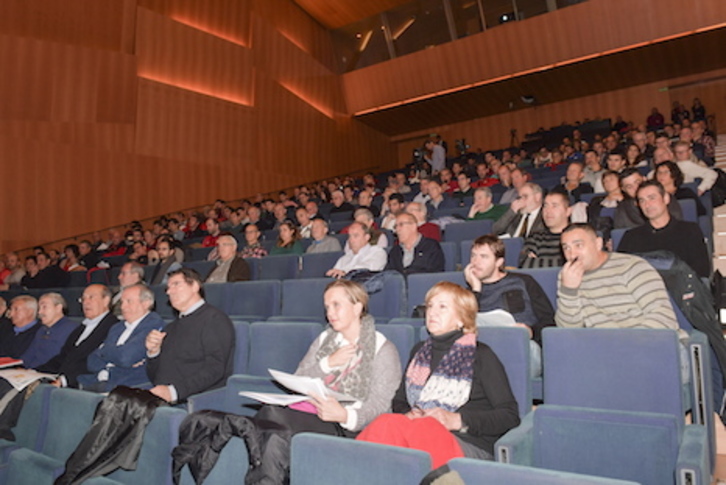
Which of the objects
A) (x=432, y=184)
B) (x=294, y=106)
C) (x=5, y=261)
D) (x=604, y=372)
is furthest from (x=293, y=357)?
(x=294, y=106)

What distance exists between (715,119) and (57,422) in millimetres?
11262

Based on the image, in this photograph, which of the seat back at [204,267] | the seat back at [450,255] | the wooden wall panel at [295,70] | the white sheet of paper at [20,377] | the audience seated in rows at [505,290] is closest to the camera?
the audience seated in rows at [505,290]

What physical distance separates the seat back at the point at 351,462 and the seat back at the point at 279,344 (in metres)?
0.90

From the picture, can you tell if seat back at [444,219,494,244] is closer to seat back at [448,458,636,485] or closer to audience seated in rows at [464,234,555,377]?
audience seated in rows at [464,234,555,377]

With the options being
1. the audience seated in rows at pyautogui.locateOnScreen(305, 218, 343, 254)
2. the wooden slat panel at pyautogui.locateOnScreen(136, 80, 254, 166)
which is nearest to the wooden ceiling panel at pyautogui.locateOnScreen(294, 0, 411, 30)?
the wooden slat panel at pyautogui.locateOnScreen(136, 80, 254, 166)

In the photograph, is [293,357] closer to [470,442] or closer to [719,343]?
[470,442]

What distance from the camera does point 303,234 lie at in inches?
194

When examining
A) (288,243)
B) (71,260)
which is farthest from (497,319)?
(71,260)

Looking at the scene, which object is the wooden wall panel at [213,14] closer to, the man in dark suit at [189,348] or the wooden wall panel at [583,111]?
the wooden wall panel at [583,111]

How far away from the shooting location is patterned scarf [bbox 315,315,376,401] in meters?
1.75

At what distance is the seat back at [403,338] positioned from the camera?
6.25ft

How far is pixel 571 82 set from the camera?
32.8 feet

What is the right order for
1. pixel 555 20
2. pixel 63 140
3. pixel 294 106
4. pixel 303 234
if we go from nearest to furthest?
pixel 303 234
pixel 63 140
pixel 555 20
pixel 294 106

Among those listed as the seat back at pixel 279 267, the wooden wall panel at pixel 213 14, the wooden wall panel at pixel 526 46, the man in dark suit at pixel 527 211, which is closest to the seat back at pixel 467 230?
the man in dark suit at pixel 527 211
